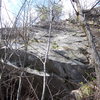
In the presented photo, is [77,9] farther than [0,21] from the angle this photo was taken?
Yes

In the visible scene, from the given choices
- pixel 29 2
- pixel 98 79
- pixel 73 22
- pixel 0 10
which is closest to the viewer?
pixel 0 10

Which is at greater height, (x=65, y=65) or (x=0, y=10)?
(x=0, y=10)

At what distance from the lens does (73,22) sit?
10695mm

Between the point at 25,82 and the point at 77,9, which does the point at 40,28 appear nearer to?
the point at 77,9

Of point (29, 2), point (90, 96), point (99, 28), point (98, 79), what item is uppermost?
point (29, 2)

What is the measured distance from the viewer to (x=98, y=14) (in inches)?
428

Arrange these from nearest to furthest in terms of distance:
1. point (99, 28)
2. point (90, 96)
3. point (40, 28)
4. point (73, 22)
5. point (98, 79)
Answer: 1. point (90, 96)
2. point (98, 79)
3. point (40, 28)
4. point (99, 28)
5. point (73, 22)

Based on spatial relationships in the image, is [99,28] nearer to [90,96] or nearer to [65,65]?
[65,65]

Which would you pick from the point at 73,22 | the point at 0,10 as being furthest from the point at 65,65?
the point at 73,22

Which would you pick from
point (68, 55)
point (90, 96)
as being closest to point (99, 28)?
point (68, 55)

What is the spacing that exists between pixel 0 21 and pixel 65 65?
2763 mm

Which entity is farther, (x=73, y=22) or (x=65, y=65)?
(x=73, y=22)

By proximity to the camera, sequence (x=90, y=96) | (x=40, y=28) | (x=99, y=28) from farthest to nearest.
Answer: (x=99, y=28) → (x=40, y=28) → (x=90, y=96)

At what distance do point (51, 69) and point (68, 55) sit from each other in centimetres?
109
